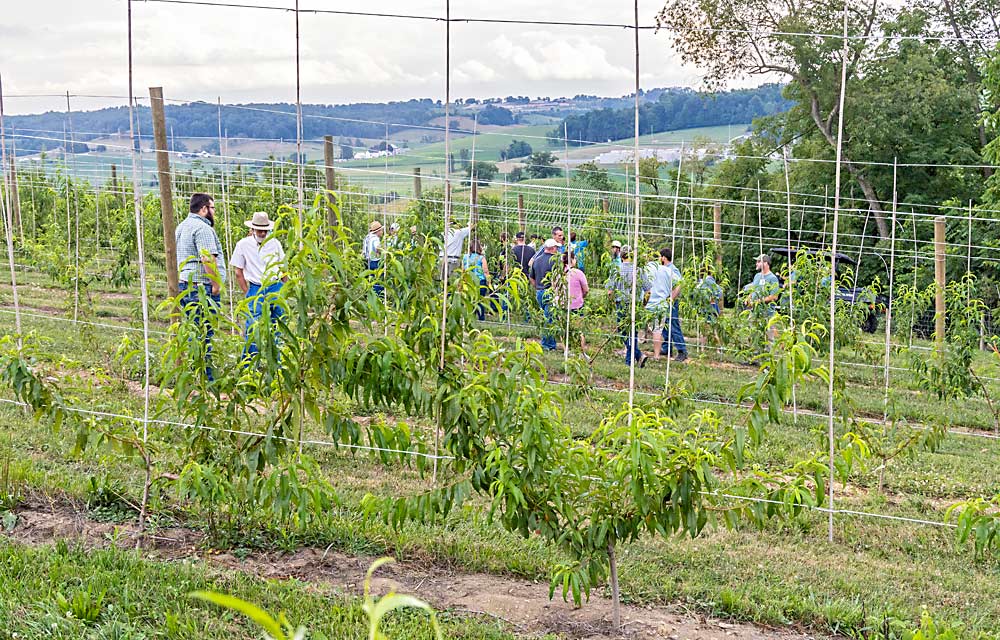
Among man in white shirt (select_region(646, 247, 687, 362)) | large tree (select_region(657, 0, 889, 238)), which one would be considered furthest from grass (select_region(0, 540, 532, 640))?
large tree (select_region(657, 0, 889, 238))

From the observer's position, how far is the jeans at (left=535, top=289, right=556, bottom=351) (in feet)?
37.5

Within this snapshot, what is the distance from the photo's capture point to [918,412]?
390 inches

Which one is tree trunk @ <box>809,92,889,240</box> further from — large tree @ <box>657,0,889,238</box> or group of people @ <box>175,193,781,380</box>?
group of people @ <box>175,193,781,380</box>

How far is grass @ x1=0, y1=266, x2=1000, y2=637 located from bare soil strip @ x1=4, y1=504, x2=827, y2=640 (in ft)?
0.39

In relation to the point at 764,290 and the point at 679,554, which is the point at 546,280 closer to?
the point at 764,290

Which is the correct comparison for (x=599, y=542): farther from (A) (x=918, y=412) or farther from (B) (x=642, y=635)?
(A) (x=918, y=412)

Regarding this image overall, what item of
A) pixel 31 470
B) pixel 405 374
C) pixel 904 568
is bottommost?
pixel 904 568

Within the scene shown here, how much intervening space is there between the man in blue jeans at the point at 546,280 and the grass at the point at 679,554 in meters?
4.09

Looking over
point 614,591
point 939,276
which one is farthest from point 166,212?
point 939,276

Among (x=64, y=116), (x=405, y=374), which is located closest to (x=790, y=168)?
(x=64, y=116)

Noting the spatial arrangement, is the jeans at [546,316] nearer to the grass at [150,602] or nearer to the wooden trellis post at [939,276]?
the wooden trellis post at [939,276]

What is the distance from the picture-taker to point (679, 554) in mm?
5512

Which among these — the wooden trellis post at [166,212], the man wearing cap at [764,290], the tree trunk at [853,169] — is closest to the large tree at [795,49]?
the tree trunk at [853,169]

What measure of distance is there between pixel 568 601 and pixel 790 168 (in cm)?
1998
